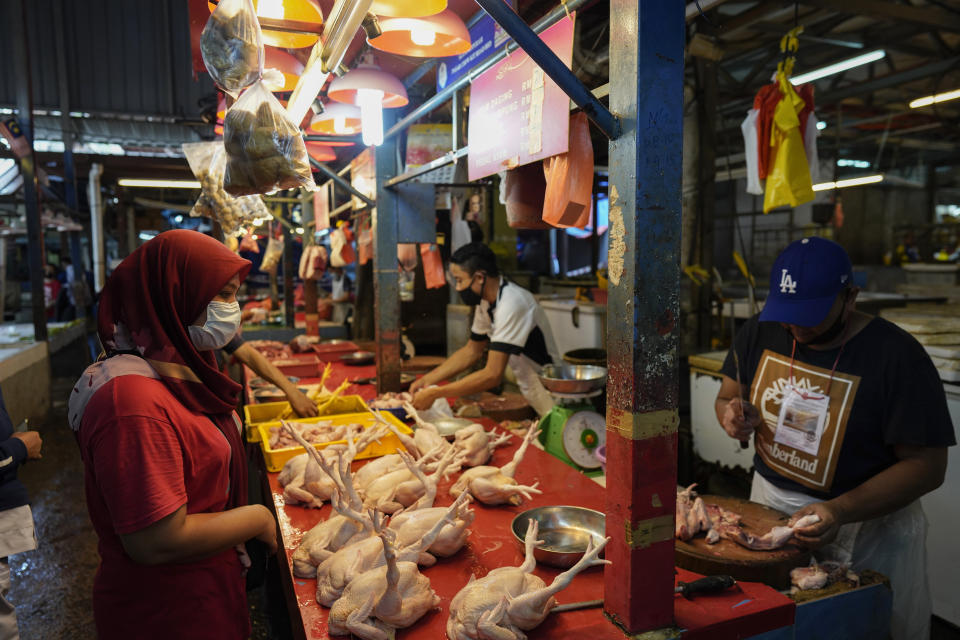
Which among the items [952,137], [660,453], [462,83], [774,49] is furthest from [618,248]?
[952,137]

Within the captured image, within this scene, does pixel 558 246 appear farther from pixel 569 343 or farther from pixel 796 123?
pixel 796 123

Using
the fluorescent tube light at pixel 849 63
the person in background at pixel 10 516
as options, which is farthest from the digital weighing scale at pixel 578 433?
the fluorescent tube light at pixel 849 63

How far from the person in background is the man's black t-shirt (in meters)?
3.27

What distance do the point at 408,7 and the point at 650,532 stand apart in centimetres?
213

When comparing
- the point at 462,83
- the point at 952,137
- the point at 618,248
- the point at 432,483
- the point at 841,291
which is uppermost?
the point at 952,137

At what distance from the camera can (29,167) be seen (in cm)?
780

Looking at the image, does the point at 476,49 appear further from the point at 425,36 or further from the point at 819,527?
the point at 819,527

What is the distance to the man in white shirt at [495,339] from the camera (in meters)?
4.24

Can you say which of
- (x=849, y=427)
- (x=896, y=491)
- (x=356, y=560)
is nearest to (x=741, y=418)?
(x=849, y=427)

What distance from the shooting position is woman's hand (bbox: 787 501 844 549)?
2.07 metres

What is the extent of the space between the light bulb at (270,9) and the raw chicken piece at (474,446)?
2.19 m

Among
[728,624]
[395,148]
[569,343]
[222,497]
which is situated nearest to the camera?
[728,624]

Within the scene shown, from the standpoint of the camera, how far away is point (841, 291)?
2412 mm

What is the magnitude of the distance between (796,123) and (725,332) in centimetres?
536
